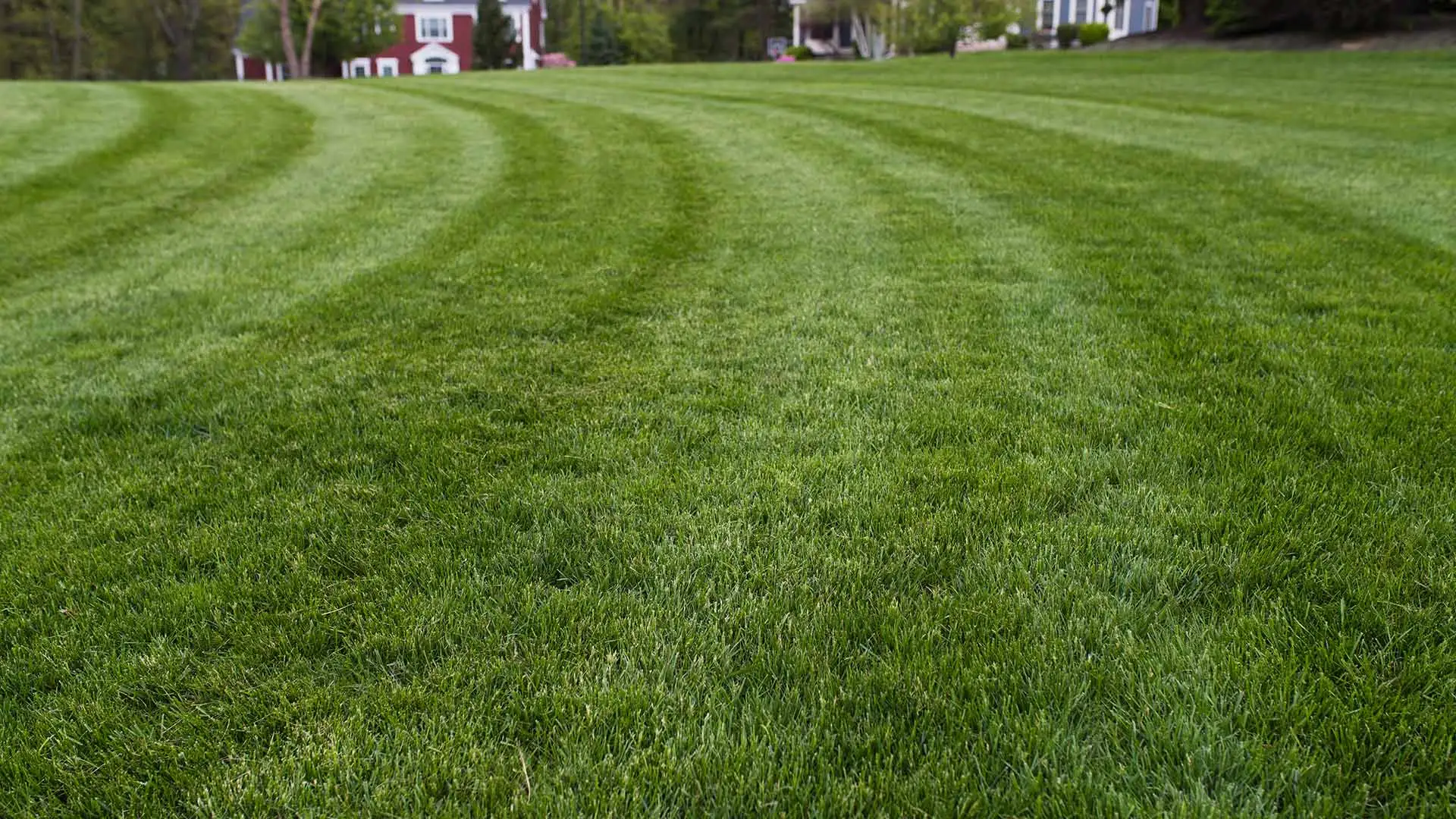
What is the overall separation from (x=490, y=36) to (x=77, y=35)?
17.6 m

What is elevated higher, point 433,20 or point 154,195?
point 433,20

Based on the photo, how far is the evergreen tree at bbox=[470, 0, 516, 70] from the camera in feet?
151

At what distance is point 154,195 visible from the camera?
826 cm

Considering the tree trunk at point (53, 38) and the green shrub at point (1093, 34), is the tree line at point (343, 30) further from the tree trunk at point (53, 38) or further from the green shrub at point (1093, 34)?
the green shrub at point (1093, 34)

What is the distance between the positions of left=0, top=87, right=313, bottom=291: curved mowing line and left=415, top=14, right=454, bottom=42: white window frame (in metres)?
38.3

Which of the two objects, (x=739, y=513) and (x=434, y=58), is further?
(x=434, y=58)

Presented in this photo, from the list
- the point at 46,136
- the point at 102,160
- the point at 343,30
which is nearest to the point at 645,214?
Result: the point at 102,160

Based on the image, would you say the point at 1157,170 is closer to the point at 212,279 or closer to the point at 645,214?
the point at 645,214

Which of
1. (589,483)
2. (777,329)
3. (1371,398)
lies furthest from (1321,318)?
(589,483)

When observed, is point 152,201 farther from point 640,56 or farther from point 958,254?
point 640,56

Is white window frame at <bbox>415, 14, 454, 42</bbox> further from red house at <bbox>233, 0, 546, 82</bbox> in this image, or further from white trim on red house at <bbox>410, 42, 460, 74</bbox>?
white trim on red house at <bbox>410, 42, 460, 74</bbox>

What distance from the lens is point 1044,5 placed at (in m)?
43.6

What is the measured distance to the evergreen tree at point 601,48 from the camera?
44719mm

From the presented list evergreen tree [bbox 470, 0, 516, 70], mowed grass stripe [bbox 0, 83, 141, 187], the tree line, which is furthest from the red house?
mowed grass stripe [bbox 0, 83, 141, 187]
